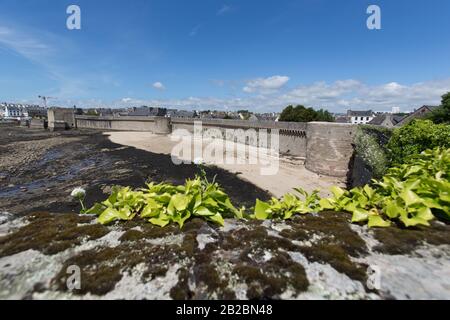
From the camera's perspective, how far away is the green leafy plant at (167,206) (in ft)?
5.39

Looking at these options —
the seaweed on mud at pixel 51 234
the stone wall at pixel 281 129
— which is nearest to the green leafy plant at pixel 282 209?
the seaweed on mud at pixel 51 234

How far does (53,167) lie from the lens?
889 inches

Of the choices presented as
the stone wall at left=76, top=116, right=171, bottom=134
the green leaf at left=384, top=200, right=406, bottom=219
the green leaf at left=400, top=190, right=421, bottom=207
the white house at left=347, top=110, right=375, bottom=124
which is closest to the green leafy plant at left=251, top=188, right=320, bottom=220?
the green leaf at left=384, top=200, right=406, bottom=219

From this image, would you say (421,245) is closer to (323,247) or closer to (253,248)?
(323,247)

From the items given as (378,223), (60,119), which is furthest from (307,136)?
(60,119)

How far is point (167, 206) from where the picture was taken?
175 centimetres

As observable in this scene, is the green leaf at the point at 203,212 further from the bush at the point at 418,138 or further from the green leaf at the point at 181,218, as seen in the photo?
the bush at the point at 418,138

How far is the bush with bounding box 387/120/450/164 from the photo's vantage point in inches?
205

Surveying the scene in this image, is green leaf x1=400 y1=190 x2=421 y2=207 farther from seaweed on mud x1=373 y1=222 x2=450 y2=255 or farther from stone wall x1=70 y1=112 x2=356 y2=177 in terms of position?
stone wall x1=70 y1=112 x2=356 y2=177

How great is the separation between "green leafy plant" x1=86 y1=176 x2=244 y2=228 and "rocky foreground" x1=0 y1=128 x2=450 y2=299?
84mm

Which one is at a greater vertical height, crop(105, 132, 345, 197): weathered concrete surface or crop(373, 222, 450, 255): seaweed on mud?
crop(373, 222, 450, 255): seaweed on mud

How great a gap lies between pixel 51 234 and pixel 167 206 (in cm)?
71

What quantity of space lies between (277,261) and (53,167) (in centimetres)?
2687

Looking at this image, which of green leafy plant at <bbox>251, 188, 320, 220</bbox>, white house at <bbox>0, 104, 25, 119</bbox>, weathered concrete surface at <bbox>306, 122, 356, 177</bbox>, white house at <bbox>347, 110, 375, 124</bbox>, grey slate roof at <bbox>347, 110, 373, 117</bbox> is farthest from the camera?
white house at <bbox>0, 104, 25, 119</bbox>
